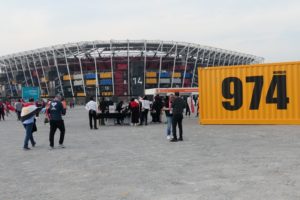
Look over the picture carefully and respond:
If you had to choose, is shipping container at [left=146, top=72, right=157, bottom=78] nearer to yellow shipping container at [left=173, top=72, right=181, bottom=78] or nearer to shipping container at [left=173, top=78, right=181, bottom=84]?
yellow shipping container at [left=173, top=72, right=181, bottom=78]

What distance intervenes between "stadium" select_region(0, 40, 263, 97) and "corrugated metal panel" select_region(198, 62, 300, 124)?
203 ft

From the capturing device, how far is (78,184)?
6566 mm

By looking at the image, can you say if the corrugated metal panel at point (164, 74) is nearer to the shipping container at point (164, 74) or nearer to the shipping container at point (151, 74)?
the shipping container at point (164, 74)

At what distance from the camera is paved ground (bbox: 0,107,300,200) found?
5809mm

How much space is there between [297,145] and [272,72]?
26.4ft

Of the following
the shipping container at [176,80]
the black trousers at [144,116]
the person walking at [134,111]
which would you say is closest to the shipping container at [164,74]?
the shipping container at [176,80]

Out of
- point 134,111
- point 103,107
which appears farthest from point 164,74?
point 134,111

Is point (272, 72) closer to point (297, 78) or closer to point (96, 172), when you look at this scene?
point (297, 78)

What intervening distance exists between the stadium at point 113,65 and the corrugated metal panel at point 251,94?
2433 inches

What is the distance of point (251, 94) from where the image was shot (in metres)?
18.5

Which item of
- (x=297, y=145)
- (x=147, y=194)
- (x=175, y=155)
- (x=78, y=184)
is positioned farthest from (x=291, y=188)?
(x=297, y=145)

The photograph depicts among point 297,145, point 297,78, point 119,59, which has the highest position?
point 119,59

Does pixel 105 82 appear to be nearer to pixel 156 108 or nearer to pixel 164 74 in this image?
pixel 164 74

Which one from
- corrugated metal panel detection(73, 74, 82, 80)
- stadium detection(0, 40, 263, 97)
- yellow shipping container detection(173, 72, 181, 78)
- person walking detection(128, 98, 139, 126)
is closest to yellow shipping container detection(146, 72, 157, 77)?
stadium detection(0, 40, 263, 97)
